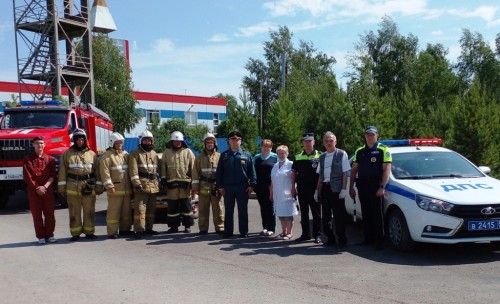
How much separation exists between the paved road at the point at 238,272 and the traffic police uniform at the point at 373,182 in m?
0.44

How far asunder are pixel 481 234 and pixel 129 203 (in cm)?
585

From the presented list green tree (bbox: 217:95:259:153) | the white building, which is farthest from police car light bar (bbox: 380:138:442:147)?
the white building

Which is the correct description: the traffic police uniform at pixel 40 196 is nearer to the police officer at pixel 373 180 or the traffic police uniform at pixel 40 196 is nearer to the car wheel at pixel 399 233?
the police officer at pixel 373 180

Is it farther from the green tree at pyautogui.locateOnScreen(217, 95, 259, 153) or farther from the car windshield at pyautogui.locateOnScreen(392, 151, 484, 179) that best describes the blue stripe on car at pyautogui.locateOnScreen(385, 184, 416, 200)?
the green tree at pyautogui.locateOnScreen(217, 95, 259, 153)

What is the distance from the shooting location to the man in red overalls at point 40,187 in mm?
8609

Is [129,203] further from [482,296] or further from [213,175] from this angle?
[482,296]

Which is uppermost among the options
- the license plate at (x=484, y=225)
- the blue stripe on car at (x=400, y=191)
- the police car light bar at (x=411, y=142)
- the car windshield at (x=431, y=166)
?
the police car light bar at (x=411, y=142)

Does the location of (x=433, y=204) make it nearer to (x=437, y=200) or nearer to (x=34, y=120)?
(x=437, y=200)

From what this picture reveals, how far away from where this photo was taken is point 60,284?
5988 millimetres

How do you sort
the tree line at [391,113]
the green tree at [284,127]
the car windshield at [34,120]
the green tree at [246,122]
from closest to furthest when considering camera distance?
the car windshield at [34,120] < the tree line at [391,113] < the green tree at [284,127] < the green tree at [246,122]

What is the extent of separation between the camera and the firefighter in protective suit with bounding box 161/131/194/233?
356 inches

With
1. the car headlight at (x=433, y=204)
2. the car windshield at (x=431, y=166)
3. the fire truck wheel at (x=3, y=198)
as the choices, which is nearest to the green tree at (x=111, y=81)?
the fire truck wheel at (x=3, y=198)

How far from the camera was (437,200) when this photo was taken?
6.76 meters

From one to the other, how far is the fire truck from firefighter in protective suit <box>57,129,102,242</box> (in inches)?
182
